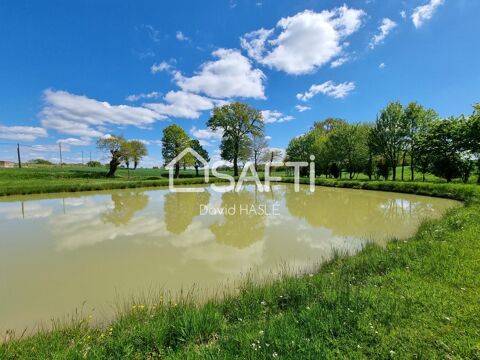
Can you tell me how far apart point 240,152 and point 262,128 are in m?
4.46

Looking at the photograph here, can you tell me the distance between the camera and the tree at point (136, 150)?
103 ft

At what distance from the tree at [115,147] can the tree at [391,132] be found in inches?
1198

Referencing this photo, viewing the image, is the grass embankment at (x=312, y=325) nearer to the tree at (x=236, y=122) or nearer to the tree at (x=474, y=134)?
the tree at (x=474, y=134)

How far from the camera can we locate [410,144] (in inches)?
826

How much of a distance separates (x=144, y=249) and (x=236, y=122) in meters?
25.8

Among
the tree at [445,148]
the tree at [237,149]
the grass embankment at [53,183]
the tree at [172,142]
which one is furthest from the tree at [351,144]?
the tree at [172,142]

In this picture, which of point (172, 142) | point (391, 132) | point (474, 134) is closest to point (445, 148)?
point (474, 134)

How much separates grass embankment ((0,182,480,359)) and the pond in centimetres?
91

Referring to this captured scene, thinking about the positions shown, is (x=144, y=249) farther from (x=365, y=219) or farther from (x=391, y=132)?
(x=391, y=132)

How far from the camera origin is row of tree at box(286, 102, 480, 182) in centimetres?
1770

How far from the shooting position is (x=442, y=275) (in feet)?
10.0

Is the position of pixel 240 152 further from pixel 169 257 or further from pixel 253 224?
pixel 169 257

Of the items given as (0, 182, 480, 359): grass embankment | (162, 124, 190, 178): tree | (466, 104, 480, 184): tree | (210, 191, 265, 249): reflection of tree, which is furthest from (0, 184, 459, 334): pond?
(162, 124, 190, 178): tree

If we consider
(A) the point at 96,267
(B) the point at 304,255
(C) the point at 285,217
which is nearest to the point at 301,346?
(B) the point at 304,255
